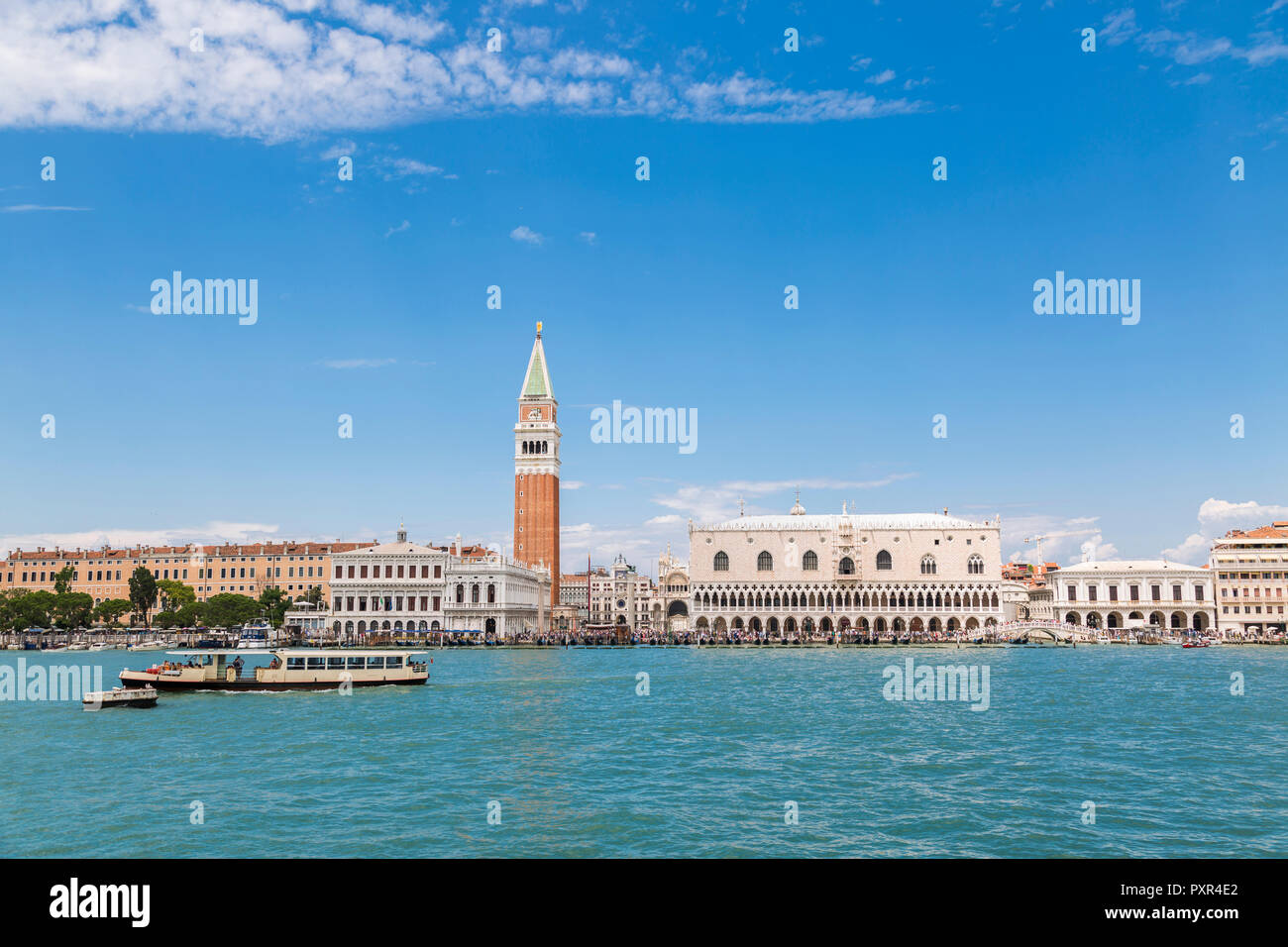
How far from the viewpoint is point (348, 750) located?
2341 cm

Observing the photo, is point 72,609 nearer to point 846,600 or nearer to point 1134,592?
point 846,600

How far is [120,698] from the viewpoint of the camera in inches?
1297

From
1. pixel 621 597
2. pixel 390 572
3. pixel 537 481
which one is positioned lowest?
pixel 621 597

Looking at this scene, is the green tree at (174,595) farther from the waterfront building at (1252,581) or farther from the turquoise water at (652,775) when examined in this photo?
the waterfront building at (1252,581)

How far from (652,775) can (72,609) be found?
84964mm

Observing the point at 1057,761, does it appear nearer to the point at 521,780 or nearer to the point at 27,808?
the point at 521,780

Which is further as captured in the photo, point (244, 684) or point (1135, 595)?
point (1135, 595)

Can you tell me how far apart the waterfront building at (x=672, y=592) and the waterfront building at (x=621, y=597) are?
8.50 meters

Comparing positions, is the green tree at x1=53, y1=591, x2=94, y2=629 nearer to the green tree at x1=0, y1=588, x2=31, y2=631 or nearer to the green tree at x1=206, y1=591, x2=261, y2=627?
the green tree at x1=0, y1=588, x2=31, y2=631

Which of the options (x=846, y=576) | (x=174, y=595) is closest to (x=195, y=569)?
(x=174, y=595)

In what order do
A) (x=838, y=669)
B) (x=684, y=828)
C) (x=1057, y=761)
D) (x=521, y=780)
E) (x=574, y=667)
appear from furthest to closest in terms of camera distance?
(x=574, y=667), (x=838, y=669), (x=1057, y=761), (x=521, y=780), (x=684, y=828)

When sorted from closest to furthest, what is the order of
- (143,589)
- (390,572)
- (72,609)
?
(72,609) → (143,589) → (390,572)
